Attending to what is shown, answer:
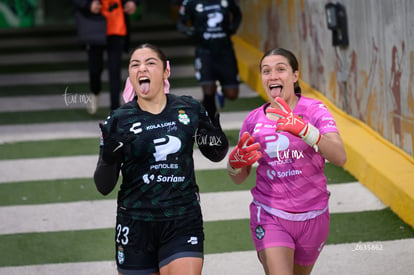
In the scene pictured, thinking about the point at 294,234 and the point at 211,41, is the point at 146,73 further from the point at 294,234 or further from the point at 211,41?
the point at 211,41

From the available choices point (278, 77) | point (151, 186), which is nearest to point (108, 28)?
point (278, 77)

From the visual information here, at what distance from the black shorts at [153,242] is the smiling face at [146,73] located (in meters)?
0.77

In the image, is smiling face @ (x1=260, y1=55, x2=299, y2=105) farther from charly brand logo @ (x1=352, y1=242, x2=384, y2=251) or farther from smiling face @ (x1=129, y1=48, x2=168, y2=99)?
charly brand logo @ (x1=352, y1=242, x2=384, y2=251)

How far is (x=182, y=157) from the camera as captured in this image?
5082 millimetres

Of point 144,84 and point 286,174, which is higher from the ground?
point 144,84

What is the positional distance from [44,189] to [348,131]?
3.52m

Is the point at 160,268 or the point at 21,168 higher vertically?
the point at 160,268

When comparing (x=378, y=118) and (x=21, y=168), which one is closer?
(x=378, y=118)

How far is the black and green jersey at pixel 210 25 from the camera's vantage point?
415 inches

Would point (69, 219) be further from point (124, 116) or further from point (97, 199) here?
point (124, 116)

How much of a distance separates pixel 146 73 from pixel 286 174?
1.08 m

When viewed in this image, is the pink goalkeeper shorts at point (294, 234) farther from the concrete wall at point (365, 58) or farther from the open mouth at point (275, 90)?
the concrete wall at point (365, 58)

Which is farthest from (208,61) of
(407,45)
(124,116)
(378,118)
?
(124,116)

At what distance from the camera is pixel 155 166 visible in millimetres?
5004
